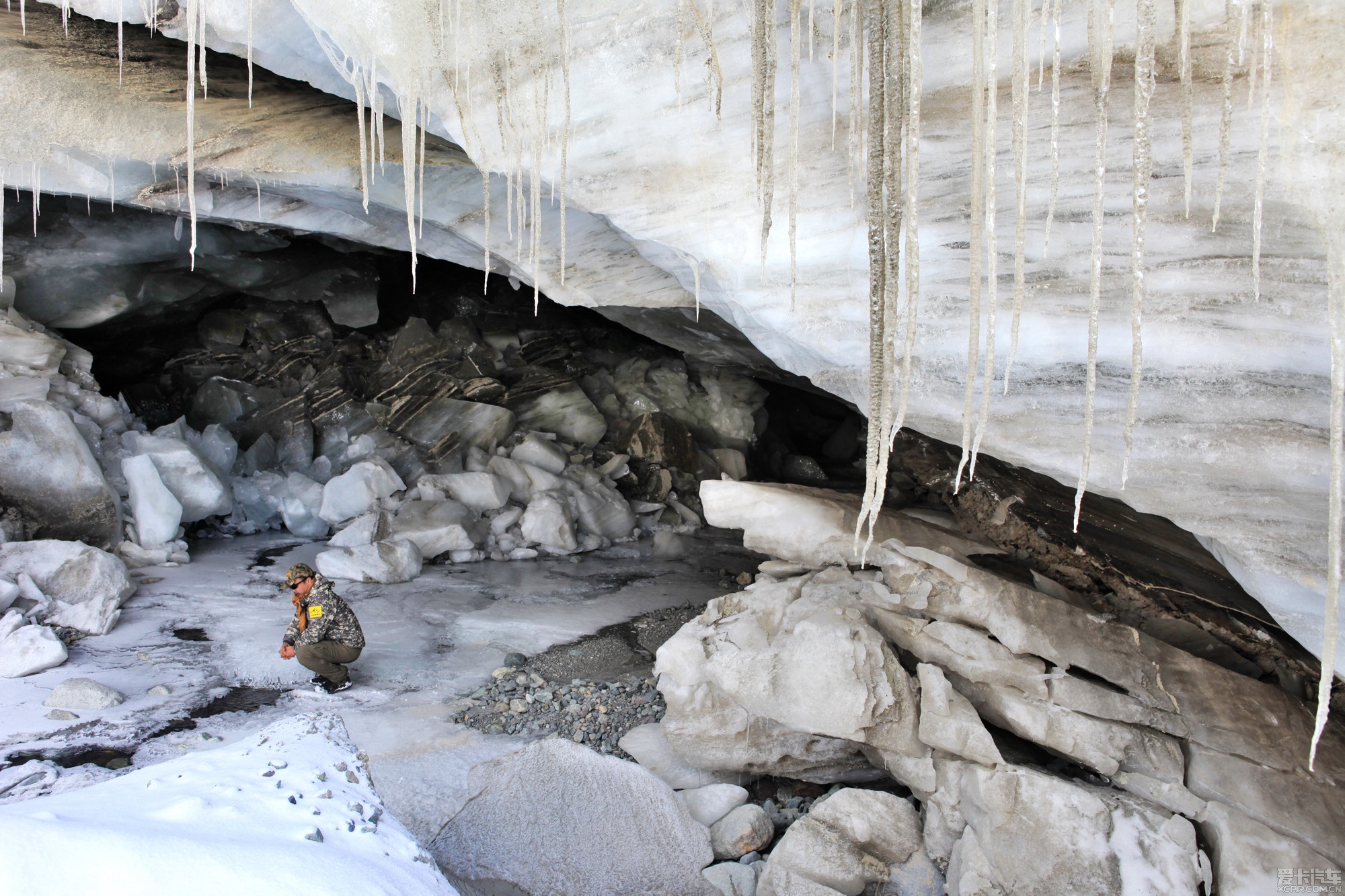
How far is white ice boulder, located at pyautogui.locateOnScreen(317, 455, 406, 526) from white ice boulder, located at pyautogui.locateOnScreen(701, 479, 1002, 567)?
5364 mm

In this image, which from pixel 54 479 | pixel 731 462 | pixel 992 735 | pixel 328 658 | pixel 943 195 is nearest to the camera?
pixel 943 195

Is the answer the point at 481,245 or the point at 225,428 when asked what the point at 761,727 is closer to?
the point at 481,245

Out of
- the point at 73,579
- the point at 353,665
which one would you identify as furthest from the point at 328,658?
the point at 73,579

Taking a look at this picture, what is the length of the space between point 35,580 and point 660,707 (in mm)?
4519

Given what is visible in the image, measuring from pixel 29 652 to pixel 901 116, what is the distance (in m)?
5.65

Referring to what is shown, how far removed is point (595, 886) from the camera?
3.59 meters

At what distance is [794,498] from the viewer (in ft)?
16.9

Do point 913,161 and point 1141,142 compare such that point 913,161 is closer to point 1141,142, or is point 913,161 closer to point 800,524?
point 1141,142

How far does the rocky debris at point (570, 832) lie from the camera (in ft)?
11.8

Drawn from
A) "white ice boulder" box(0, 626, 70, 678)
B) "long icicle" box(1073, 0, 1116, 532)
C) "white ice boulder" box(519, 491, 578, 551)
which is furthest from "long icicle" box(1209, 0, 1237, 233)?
"white ice boulder" box(519, 491, 578, 551)

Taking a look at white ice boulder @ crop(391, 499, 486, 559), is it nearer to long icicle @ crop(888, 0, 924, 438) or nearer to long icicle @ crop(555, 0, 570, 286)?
long icicle @ crop(555, 0, 570, 286)

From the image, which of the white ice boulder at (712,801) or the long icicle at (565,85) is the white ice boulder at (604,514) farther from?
the long icicle at (565,85)

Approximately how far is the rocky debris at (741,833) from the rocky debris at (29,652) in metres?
4.10

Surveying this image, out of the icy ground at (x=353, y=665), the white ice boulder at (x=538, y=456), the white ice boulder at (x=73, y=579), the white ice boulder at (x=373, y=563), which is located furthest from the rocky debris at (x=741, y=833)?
the white ice boulder at (x=538, y=456)
